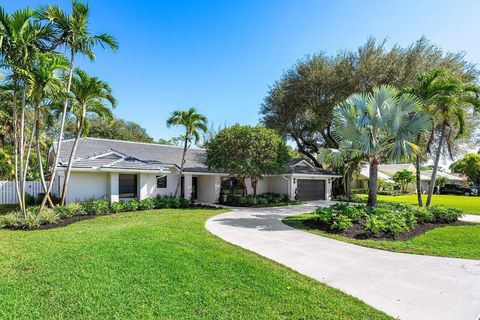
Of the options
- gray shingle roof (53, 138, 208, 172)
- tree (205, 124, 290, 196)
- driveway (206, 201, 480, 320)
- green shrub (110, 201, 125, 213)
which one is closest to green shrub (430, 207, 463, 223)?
driveway (206, 201, 480, 320)

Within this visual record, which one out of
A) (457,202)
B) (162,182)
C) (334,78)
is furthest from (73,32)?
(457,202)

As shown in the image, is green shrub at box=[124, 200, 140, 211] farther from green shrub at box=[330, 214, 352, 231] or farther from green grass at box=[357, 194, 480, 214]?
green grass at box=[357, 194, 480, 214]

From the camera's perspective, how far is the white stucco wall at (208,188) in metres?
20.3

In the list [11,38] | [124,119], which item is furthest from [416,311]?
[124,119]

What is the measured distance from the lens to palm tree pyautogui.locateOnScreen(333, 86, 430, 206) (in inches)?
443

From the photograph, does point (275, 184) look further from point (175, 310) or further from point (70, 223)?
point (175, 310)

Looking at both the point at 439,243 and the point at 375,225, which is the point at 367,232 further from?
the point at 439,243

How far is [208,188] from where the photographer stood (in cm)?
2062

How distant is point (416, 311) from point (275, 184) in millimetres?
19016

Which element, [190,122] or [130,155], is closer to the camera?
[190,122]

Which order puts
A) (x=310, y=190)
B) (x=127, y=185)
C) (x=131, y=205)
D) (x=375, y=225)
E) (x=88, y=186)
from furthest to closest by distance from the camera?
(x=310, y=190) → (x=127, y=185) → (x=88, y=186) → (x=131, y=205) → (x=375, y=225)

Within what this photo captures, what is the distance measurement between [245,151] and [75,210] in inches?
380

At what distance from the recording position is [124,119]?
42.0 meters

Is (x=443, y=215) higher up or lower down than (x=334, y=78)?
lower down
